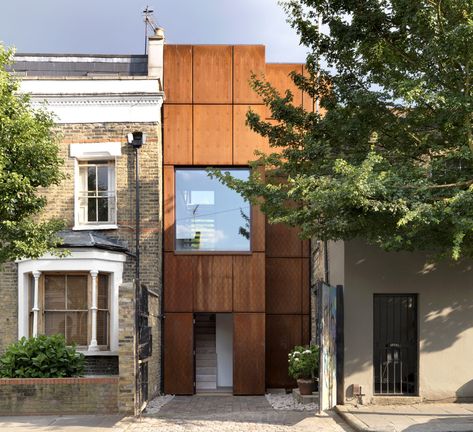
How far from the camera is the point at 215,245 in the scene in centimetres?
1642

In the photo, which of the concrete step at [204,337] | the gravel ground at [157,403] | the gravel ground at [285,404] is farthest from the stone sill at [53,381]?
the concrete step at [204,337]

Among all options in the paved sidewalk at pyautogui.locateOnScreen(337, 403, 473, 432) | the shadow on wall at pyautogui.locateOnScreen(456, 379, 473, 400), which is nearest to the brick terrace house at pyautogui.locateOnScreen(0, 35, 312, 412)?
the paved sidewalk at pyautogui.locateOnScreen(337, 403, 473, 432)

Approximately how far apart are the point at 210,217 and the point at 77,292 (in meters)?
3.69

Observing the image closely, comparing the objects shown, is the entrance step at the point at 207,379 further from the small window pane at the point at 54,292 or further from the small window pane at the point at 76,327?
the small window pane at the point at 54,292

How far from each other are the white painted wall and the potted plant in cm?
344

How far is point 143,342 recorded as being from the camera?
482 inches

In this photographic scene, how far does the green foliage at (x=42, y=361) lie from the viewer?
12.6 meters

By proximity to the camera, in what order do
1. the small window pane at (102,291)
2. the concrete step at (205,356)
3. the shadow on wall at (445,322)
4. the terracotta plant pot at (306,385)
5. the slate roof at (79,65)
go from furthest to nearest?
the concrete step at (205,356), the slate roof at (79,65), the small window pane at (102,291), the terracotta plant pot at (306,385), the shadow on wall at (445,322)

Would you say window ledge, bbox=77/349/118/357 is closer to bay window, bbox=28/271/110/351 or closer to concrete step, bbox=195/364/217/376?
bay window, bbox=28/271/110/351

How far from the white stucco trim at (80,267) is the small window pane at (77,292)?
43cm

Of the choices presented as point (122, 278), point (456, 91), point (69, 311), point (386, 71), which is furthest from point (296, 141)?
point (69, 311)

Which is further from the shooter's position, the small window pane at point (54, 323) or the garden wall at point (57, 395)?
the small window pane at point (54, 323)

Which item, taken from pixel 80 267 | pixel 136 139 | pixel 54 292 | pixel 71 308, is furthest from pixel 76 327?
pixel 136 139

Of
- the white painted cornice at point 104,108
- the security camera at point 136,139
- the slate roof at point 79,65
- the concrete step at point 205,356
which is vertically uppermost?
the slate roof at point 79,65
